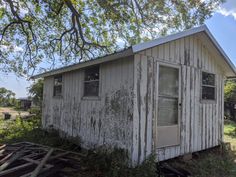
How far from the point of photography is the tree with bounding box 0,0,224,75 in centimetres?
1191

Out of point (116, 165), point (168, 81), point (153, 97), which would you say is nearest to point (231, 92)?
point (168, 81)

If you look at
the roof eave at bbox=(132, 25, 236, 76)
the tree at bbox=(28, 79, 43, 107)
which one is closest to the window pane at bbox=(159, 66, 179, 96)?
the roof eave at bbox=(132, 25, 236, 76)

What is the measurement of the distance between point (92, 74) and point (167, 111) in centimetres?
261

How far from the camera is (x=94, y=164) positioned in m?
5.66

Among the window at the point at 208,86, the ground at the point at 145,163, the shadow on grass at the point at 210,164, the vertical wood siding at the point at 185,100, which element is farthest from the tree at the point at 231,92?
the shadow on grass at the point at 210,164

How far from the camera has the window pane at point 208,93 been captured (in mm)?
7750

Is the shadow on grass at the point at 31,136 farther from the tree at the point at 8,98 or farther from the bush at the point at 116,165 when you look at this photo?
the tree at the point at 8,98

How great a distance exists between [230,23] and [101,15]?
8691 millimetres

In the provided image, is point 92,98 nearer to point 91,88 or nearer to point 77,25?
point 91,88

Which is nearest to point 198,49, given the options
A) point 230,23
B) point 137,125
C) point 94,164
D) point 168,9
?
point 137,125

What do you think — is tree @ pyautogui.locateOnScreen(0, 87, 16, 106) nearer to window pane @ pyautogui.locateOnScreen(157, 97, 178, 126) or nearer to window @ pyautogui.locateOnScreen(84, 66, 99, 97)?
window @ pyautogui.locateOnScreen(84, 66, 99, 97)

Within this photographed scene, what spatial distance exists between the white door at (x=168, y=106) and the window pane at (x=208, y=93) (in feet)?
5.26

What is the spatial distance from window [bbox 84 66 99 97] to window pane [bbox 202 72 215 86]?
3.69 meters

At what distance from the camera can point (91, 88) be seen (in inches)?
285
